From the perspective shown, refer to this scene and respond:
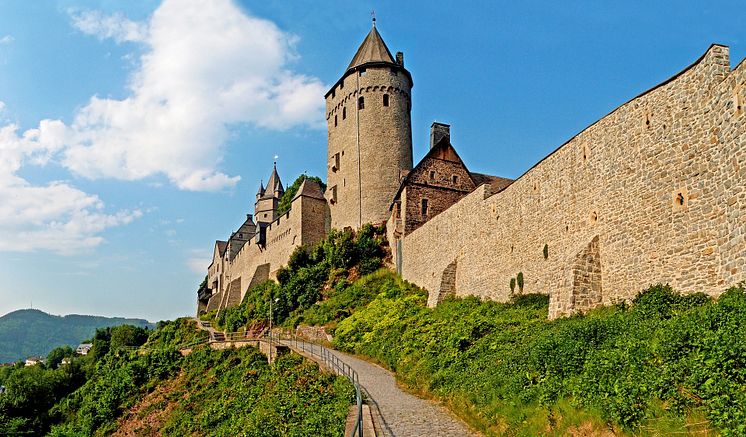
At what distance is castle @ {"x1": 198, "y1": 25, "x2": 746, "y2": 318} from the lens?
11.9m

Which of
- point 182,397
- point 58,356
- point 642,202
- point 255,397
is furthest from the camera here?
point 58,356

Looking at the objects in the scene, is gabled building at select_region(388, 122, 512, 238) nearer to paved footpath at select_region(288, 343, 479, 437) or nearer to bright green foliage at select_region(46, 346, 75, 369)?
paved footpath at select_region(288, 343, 479, 437)

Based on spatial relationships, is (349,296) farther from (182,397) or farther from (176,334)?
(176,334)

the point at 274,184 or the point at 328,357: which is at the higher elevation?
the point at 274,184

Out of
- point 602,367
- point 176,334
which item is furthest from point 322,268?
point 602,367

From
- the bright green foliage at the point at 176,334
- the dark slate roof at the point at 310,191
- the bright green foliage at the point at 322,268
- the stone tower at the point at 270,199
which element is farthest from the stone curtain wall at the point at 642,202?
the stone tower at the point at 270,199

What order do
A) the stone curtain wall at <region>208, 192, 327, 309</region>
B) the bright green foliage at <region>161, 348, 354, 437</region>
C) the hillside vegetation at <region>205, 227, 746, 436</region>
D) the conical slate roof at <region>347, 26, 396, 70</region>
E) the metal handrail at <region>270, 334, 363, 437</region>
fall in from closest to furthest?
the hillside vegetation at <region>205, 227, 746, 436</region>, the bright green foliage at <region>161, 348, 354, 437</region>, the metal handrail at <region>270, 334, 363, 437</region>, the conical slate roof at <region>347, 26, 396, 70</region>, the stone curtain wall at <region>208, 192, 327, 309</region>

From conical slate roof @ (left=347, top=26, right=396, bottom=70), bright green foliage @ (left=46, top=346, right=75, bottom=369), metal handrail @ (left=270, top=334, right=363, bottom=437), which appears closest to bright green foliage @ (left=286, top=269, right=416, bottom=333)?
metal handrail @ (left=270, top=334, right=363, bottom=437)

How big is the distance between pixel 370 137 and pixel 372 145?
701mm

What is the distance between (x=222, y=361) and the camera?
110 ft

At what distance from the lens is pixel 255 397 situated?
22.9 m

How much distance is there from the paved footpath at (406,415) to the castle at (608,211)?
16.7 ft

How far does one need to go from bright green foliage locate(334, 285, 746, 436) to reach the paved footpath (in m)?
0.44

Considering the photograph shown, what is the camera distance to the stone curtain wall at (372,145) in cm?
4325
